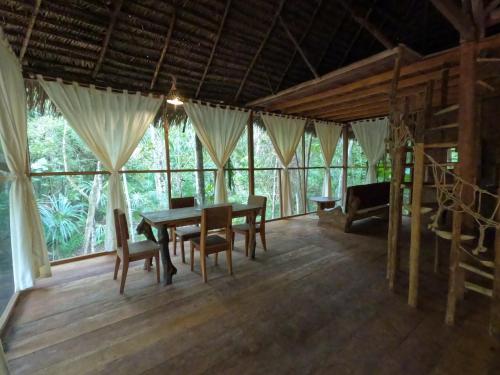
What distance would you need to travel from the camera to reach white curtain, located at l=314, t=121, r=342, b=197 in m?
6.15

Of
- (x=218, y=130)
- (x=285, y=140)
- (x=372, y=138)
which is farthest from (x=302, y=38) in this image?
(x=372, y=138)

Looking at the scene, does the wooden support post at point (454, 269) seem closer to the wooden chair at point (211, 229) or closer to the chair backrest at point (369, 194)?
the wooden chair at point (211, 229)

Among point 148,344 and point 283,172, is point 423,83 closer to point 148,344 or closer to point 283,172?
point 283,172

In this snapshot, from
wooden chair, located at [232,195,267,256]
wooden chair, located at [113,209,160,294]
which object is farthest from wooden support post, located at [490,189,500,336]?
wooden chair, located at [113,209,160,294]

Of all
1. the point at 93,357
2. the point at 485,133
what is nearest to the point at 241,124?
the point at 93,357

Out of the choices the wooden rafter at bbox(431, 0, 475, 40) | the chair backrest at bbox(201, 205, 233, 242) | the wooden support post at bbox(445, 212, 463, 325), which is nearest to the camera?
the wooden support post at bbox(445, 212, 463, 325)

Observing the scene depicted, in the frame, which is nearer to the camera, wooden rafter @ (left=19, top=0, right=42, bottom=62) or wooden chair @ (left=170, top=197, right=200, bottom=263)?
wooden rafter @ (left=19, top=0, right=42, bottom=62)

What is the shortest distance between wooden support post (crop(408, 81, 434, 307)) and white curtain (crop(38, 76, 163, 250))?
3.48 m

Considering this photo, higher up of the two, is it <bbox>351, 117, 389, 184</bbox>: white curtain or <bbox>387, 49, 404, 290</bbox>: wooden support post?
<bbox>351, 117, 389, 184</bbox>: white curtain

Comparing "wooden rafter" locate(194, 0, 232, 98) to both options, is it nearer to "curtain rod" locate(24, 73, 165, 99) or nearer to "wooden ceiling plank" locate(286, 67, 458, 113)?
"curtain rod" locate(24, 73, 165, 99)

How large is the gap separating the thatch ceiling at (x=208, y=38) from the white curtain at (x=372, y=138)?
1.95m

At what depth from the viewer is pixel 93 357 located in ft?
5.20

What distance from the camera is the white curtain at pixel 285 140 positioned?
521 cm

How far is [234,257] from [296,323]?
5.01 feet
